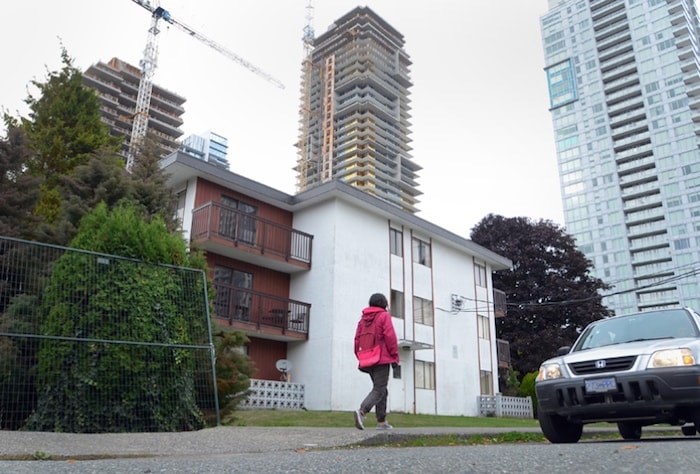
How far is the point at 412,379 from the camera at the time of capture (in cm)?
2123

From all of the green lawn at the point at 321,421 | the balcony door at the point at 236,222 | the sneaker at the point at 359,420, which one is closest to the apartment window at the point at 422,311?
the balcony door at the point at 236,222

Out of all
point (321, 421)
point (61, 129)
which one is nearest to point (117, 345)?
point (321, 421)

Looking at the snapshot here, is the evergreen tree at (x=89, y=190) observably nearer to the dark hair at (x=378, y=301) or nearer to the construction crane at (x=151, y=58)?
the dark hair at (x=378, y=301)

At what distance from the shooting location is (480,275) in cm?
2719

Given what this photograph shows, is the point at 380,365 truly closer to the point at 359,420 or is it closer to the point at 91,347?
the point at 359,420

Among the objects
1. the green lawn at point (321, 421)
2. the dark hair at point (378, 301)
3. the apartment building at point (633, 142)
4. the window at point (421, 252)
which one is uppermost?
the apartment building at point (633, 142)

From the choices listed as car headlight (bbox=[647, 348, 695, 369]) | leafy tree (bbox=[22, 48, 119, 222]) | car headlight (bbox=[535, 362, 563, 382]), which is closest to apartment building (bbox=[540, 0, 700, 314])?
leafy tree (bbox=[22, 48, 119, 222])

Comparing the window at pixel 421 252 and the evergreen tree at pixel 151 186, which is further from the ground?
the window at pixel 421 252

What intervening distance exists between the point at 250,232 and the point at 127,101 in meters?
96.2

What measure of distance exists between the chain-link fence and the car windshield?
5081mm

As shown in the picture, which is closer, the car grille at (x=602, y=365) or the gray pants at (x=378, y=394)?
the car grille at (x=602, y=365)

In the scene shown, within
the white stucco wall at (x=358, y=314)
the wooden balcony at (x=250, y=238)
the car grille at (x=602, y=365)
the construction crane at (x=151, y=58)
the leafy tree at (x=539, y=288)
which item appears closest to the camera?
the car grille at (x=602, y=365)

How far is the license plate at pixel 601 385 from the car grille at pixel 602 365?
0.14 m

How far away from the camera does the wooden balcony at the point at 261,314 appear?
16750 millimetres
